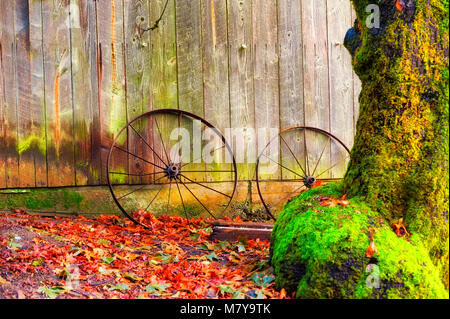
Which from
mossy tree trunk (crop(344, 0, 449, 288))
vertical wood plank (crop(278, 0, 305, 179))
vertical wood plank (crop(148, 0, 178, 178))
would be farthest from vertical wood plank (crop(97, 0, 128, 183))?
mossy tree trunk (crop(344, 0, 449, 288))

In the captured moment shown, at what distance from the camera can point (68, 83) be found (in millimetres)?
4328

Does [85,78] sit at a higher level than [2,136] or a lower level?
higher

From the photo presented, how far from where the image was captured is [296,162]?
15.6 feet

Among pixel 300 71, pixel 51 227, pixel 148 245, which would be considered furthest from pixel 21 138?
pixel 300 71

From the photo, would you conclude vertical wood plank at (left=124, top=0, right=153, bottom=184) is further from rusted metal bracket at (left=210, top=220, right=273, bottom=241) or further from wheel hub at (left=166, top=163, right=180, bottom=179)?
rusted metal bracket at (left=210, top=220, right=273, bottom=241)

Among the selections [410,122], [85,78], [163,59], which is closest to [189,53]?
[163,59]

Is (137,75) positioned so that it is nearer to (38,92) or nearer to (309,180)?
(38,92)

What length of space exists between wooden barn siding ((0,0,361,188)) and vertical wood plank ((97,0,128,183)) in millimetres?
11

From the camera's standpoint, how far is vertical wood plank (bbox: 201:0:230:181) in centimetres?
450

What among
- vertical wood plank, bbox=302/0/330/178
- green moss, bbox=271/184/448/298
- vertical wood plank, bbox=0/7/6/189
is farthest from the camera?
vertical wood plank, bbox=302/0/330/178

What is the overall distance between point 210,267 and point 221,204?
177 centimetres

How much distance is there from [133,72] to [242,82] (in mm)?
1198

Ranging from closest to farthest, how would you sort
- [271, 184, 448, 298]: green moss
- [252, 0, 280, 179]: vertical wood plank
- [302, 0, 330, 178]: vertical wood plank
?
1. [271, 184, 448, 298]: green moss
2. [252, 0, 280, 179]: vertical wood plank
3. [302, 0, 330, 178]: vertical wood plank

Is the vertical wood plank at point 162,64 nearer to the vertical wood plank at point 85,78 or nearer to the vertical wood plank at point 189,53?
the vertical wood plank at point 189,53
